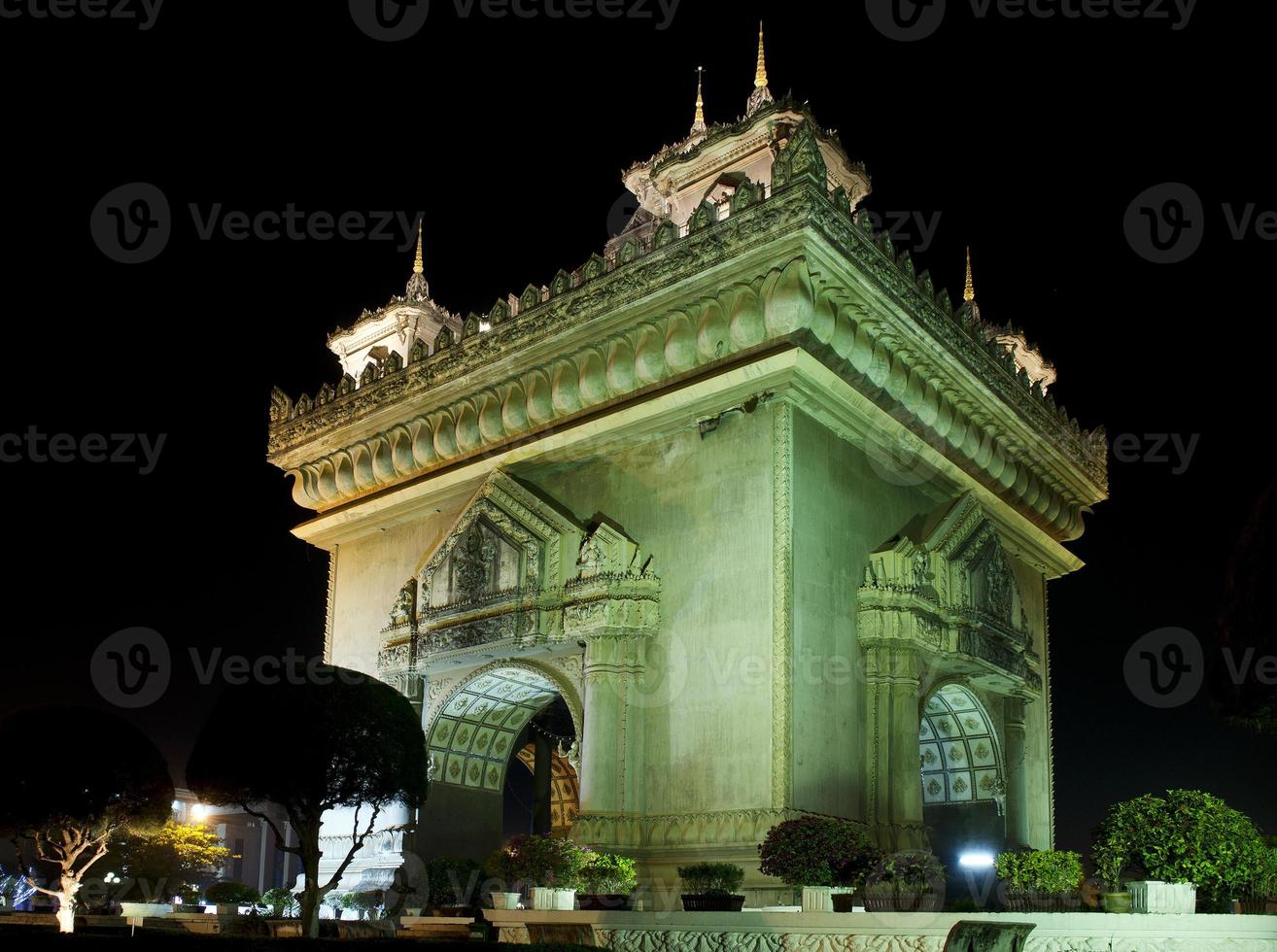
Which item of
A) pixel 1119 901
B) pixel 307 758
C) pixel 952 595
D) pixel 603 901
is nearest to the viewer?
pixel 1119 901

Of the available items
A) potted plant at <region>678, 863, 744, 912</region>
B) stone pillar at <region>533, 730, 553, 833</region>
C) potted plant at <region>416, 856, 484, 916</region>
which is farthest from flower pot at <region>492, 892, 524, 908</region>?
stone pillar at <region>533, 730, 553, 833</region>

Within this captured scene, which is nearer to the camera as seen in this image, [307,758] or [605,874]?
[307,758]

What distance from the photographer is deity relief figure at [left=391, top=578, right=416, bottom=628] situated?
20.7 metres

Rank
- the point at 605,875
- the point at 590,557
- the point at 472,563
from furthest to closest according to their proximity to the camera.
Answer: the point at 472,563 < the point at 590,557 < the point at 605,875

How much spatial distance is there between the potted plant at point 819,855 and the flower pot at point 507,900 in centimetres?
281

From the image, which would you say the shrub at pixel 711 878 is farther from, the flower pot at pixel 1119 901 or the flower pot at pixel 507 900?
the flower pot at pixel 1119 901

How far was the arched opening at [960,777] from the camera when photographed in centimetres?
2042

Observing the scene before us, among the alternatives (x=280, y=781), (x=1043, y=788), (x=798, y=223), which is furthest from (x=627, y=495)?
(x=1043, y=788)

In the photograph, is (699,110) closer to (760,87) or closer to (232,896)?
(760,87)

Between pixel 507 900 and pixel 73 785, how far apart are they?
6733 millimetres

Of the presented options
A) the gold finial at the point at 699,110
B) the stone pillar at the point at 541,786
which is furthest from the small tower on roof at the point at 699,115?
the stone pillar at the point at 541,786

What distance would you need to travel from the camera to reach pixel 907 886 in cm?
1207

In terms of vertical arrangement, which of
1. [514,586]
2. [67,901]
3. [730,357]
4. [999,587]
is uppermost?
[730,357]

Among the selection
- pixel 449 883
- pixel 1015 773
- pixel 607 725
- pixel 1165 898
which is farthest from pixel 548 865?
pixel 1015 773
